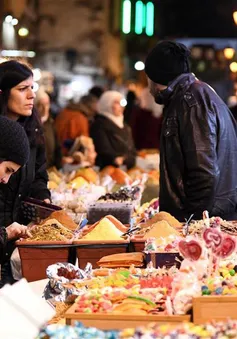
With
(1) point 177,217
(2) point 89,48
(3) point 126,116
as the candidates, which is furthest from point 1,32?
(2) point 89,48

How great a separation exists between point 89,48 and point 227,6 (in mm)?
10082

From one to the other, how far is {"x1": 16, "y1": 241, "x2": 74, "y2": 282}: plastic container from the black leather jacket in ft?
3.17

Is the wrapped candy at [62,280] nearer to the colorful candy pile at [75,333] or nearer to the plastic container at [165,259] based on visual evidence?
the plastic container at [165,259]

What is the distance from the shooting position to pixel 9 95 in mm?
6531

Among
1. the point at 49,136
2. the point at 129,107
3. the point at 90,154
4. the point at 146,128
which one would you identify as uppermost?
the point at 49,136

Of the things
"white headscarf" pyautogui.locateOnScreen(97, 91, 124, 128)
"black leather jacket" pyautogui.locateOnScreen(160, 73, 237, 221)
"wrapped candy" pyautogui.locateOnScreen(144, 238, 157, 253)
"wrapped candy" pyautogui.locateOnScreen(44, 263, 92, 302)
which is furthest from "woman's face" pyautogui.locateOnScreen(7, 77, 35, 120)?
"white headscarf" pyautogui.locateOnScreen(97, 91, 124, 128)

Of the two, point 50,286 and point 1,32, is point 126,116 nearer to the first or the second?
point 1,32

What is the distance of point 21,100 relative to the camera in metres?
6.50

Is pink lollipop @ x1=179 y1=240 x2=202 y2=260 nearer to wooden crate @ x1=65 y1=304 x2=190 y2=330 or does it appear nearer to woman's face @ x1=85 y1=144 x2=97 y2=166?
wooden crate @ x1=65 y1=304 x2=190 y2=330

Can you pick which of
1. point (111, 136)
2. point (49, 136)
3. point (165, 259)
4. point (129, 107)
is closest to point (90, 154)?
point (49, 136)

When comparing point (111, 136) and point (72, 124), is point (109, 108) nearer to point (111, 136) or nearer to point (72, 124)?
point (111, 136)

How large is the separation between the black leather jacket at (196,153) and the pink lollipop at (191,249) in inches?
65.6

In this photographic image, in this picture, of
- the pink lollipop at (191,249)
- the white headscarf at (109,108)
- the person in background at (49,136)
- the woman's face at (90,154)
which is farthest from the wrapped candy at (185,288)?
the white headscarf at (109,108)

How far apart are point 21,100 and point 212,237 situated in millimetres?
2497
